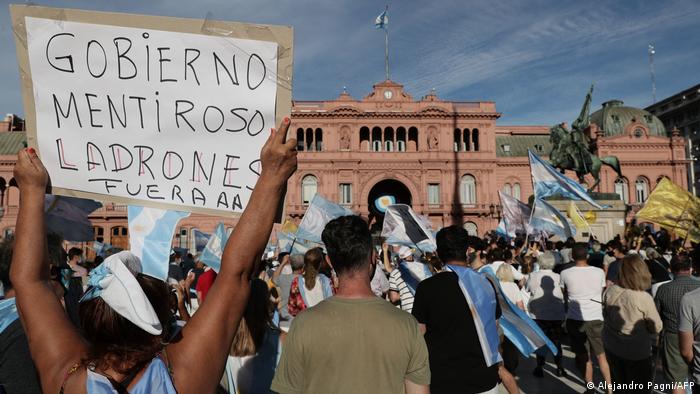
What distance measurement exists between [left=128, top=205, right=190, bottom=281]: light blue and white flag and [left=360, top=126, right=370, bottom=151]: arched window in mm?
40444

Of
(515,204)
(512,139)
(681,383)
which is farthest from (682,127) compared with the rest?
(681,383)

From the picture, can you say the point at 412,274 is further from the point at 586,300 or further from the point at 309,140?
the point at 309,140

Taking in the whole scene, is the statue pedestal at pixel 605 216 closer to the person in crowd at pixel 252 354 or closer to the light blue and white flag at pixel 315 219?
the light blue and white flag at pixel 315 219

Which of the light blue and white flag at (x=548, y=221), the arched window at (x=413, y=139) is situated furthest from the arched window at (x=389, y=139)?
the light blue and white flag at (x=548, y=221)

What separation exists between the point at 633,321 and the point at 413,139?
41.5 meters

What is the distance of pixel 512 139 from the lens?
5272 centimetres

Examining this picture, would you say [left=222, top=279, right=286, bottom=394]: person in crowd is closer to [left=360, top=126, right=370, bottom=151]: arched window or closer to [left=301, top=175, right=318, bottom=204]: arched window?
[left=301, top=175, right=318, bottom=204]: arched window

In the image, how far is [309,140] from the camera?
45.8m

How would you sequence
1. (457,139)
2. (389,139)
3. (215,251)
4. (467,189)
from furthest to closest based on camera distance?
(457,139)
(389,139)
(467,189)
(215,251)

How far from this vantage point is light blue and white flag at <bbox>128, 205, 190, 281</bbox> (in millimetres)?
5160

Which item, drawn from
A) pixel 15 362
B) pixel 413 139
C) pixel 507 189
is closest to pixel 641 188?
pixel 507 189

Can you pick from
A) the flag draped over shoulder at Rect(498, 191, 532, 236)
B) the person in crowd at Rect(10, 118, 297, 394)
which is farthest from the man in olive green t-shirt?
the flag draped over shoulder at Rect(498, 191, 532, 236)

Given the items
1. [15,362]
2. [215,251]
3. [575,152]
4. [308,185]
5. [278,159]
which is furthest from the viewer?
[308,185]

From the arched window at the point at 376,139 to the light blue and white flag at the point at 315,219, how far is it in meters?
34.4
